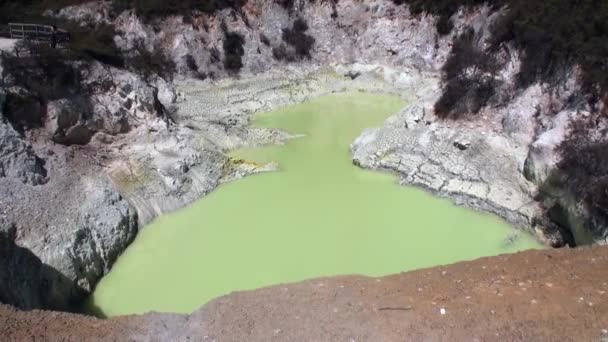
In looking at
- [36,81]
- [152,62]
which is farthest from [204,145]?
[152,62]

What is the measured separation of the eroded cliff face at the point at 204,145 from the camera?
13234 millimetres

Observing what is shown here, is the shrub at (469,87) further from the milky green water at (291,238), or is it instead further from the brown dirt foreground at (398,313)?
the brown dirt foreground at (398,313)

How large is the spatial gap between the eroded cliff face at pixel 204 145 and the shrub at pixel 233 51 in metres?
0.35

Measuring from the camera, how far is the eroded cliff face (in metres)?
13.2

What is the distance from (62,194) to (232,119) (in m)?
10.00

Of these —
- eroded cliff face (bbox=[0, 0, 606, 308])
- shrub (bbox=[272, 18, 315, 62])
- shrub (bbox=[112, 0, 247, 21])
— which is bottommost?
eroded cliff face (bbox=[0, 0, 606, 308])

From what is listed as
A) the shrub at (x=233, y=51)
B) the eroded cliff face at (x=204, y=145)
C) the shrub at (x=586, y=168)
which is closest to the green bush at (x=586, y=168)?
the shrub at (x=586, y=168)

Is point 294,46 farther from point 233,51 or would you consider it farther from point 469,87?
point 469,87

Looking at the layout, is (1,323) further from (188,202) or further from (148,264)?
(188,202)

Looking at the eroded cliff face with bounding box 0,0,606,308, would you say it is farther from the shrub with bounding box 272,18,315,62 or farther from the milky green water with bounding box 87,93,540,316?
the shrub with bounding box 272,18,315,62

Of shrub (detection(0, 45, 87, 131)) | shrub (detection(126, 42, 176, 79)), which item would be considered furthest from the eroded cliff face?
shrub (detection(126, 42, 176, 79))

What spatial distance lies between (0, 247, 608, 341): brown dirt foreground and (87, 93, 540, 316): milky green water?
9.79ft

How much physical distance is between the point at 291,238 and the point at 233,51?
17.7 meters

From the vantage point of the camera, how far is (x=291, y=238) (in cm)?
1387
